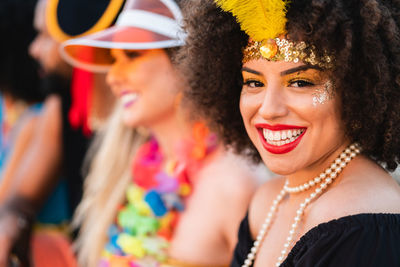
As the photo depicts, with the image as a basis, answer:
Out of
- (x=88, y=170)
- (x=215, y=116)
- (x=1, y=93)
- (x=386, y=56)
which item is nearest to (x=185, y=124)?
(x=215, y=116)

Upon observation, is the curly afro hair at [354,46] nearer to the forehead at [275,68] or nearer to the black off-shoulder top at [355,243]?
the forehead at [275,68]

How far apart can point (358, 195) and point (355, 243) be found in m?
0.15

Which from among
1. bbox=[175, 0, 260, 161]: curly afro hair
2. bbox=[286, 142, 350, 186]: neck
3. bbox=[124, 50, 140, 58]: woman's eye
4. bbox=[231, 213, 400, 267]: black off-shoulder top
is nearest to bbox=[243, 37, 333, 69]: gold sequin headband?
bbox=[175, 0, 260, 161]: curly afro hair

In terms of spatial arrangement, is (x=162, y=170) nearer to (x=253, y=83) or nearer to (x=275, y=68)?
(x=253, y=83)

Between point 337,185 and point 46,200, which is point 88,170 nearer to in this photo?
point 46,200

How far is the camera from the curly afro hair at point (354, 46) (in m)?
1.34

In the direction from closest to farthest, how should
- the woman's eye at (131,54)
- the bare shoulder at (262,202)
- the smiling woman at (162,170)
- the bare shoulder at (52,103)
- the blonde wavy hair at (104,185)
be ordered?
the bare shoulder at (262,202)
the smiling woman at (162,170)
the woman's eye at (131,54)
the blonde wavy hair at (104,185)
the bare shoulder at (52,103)

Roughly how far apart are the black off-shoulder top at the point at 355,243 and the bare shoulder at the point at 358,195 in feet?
0.13

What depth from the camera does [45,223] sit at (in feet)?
11.1

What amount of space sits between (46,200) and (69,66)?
2.72 feet

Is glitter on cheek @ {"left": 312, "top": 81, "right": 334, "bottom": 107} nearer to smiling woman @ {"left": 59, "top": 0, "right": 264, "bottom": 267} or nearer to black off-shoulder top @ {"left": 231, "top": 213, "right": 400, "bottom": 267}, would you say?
black off-shoulder top @ {"left": 231, "top": 213, "right": 400, "bottom": 267}

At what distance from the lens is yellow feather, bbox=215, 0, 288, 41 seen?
4.52 ft

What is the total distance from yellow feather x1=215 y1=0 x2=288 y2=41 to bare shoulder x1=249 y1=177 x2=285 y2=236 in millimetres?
551

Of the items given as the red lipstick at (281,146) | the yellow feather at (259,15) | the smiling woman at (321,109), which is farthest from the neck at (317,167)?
the yellow feather at (259,15)
